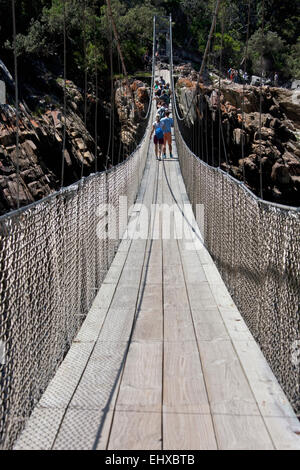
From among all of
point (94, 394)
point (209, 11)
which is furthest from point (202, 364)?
point (209, 11)

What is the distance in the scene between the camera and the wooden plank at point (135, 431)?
1519 mm

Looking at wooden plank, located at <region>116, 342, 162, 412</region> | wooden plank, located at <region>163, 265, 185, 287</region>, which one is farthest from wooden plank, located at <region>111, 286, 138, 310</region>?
wooden plank, located at <region>116, 342, 162, 412</region>

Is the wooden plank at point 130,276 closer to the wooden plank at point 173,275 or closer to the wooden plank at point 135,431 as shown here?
the wooden plank at point 173,275

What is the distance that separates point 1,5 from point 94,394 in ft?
61.1

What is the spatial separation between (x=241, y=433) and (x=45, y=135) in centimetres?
1588

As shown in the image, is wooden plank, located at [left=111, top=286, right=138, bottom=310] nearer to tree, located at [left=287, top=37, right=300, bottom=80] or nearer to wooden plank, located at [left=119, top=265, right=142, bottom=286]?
wooden plank, located at [left=119, top=265, right=142, bottom=286]

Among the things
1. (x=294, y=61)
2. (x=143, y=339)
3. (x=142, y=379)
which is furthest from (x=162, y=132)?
(x=294, y=61)

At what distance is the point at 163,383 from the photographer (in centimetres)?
195

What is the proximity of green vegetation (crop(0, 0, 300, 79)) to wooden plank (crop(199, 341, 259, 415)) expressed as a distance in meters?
8.44

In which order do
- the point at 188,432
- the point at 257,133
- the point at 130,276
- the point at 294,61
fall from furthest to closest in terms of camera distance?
A: the point at 294,61 → the point at 257,133 → the point at 130,276 → the point at 188,432

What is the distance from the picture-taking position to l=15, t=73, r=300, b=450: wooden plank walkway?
62.2 inches

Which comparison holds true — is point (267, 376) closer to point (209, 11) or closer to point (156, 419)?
point (156, 419)

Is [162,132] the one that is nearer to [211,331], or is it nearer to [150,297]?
[150,297]

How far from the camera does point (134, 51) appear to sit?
2812 centimetres
